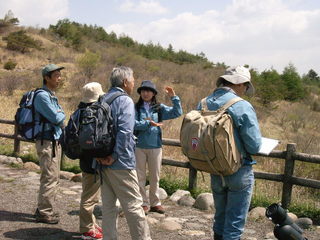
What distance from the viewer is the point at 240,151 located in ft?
11.8

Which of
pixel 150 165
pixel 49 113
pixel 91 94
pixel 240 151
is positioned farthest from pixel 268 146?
pixel 49 113

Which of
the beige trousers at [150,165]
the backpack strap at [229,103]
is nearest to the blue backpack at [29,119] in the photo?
the beige trousers at [150,165]

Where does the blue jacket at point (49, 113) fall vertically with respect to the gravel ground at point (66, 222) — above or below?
above

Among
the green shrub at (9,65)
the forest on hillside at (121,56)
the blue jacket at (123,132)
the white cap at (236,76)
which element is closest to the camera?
the white cap at (236,76)

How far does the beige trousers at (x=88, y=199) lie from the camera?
187 inches

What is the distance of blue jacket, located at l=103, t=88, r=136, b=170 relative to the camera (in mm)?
3877

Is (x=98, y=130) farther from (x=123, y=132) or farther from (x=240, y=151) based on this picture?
(x=240, y=151)

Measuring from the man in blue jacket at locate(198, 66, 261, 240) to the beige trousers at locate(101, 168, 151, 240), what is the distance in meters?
0.74

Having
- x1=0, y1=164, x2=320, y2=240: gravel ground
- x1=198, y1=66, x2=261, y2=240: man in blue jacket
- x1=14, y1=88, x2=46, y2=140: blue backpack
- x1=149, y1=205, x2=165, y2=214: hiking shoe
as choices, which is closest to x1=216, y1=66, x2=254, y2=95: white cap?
x1=198, y1=66, x2=261, y2=240: man in blue jacket

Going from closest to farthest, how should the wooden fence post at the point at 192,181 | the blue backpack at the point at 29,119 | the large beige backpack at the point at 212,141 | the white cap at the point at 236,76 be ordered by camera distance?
the large beige backpack at the point at 212,141 → the white cap at the point at 236,76 → the blue backpack at the point at 29,119 → the wooden fence post at the point at 192,181

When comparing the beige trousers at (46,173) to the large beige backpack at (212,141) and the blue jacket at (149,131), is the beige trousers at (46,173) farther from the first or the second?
the large beige backpack at (212,141)

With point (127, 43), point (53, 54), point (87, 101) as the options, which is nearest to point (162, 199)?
point (87, 101)

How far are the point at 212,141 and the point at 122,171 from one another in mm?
938

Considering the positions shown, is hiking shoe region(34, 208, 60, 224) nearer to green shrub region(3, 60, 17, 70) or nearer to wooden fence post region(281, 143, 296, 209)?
wooden fence post region(281, 143, 296, 209)
